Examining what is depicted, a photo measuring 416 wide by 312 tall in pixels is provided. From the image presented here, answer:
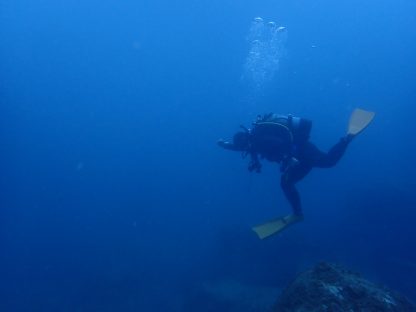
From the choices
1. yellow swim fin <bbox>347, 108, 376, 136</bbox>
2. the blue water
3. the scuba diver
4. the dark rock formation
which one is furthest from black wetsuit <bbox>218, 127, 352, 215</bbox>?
the blue water

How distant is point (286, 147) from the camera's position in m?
6.91

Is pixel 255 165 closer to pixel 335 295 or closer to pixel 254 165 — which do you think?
pixel 254 165

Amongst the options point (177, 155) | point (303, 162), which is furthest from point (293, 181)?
point (177, 155)

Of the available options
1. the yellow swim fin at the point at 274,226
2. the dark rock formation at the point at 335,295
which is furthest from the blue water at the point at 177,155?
the dark rock formation at the point at 335,295

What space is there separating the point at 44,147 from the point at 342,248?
220 ft

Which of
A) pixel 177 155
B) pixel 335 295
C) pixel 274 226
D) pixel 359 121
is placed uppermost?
pixel 177 155

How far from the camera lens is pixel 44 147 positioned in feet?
247

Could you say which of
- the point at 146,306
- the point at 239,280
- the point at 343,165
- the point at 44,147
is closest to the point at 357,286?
the point at 239,280

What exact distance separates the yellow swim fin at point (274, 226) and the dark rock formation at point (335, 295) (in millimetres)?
2665

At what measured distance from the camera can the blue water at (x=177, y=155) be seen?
17.3m

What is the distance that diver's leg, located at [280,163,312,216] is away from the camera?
7.51 meters

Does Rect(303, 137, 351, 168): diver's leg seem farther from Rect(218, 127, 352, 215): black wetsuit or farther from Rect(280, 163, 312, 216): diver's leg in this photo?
Rect(280, 163, 312, 216): diver's leg

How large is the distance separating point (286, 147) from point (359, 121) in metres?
1.77

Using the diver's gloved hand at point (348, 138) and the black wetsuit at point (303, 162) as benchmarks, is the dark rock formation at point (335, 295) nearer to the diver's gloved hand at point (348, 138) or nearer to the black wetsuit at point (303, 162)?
the black wetsuit at point (303, 162)
